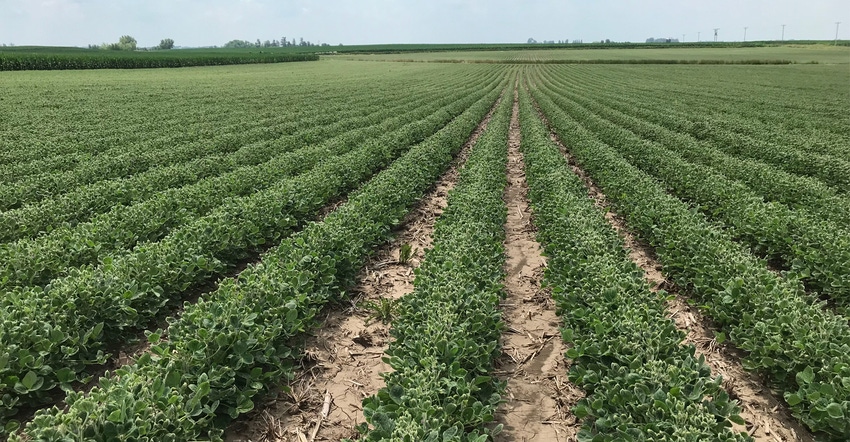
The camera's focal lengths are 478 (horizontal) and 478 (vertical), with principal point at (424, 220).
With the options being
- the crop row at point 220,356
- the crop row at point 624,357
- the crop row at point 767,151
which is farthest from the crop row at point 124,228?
the crop row at point 767,151

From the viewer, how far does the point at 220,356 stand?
4141 mm

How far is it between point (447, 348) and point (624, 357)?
5.08 ft

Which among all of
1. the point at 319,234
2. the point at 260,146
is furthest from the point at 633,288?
the point at 260,146

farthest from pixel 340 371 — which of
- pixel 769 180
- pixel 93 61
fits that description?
pixel 93 61

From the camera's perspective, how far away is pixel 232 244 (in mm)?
6836

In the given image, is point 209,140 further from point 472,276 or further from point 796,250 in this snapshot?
point 796,250

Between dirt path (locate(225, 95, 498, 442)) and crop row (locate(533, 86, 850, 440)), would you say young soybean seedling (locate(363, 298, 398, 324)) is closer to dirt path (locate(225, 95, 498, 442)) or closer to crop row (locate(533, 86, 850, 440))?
dirt path (locate(225, 95, 498, 442))

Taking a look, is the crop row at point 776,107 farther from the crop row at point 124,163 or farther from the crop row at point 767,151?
the crop row at point 124,163

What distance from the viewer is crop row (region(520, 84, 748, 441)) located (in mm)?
3482

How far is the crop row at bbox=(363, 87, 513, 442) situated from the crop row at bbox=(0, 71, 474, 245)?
216 inches

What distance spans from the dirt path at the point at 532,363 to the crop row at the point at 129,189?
6.19 meters

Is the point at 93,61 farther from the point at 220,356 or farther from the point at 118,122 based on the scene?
the point at 220,356

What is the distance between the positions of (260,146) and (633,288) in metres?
12.1

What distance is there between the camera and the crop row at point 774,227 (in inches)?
242
